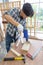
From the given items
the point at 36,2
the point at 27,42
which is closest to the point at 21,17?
the point at 27,42

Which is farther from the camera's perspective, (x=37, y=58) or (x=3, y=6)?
(x=3, y=6)

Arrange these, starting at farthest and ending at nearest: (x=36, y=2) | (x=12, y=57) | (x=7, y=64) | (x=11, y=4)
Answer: (x=36, y=2)
(x=11, y=4)
(x=12, y=57)
(x=7, y=64)

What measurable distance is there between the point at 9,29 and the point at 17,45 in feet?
1.32

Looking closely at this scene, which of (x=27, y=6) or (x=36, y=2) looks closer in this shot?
(x=27, y=6)

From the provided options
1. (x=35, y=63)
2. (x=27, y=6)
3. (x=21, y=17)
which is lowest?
(x=35, y=63)

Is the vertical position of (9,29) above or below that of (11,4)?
below

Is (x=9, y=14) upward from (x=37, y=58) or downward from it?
upward

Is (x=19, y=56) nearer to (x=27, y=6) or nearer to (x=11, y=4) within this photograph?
(x=27, y=6)

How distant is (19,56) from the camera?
120 cm

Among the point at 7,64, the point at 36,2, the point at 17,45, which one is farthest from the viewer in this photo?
the point at 36,2

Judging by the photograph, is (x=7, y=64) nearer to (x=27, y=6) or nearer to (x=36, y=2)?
(x=27, y=6)

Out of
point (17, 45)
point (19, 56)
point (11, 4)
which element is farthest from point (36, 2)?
point (19, 56)

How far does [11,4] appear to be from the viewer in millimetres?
3830

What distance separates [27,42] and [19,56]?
41 cm
